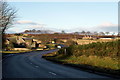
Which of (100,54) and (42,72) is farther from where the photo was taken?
(100,54)

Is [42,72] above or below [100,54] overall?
below

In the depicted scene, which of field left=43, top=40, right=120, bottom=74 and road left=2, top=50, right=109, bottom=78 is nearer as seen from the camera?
road left=2, top=50, right=109, bottom=78

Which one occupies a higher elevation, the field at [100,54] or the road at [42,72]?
the field at [100,54]

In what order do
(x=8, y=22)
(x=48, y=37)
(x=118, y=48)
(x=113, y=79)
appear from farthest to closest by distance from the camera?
1. (x=48, y=37)
2. (x=8, y=22)
3. (x=118, y=48)
4. (x=113, y=79)

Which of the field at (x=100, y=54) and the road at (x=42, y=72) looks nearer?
the road at (x=42, y=72)

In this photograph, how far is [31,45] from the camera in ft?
460

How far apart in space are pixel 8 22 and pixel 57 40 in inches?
4886

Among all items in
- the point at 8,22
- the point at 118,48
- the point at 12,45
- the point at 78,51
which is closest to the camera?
the point at 118,48

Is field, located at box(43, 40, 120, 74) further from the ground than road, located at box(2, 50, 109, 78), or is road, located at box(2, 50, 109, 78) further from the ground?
field, located at box(43, 40, 120, 74)

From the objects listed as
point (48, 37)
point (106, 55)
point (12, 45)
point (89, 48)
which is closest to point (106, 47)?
point (106, 55)

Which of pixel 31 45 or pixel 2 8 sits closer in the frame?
pixel 2 8

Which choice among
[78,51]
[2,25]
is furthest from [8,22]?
[78,51]

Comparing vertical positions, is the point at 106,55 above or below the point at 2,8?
below

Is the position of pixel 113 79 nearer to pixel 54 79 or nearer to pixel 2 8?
pixel 54 79
